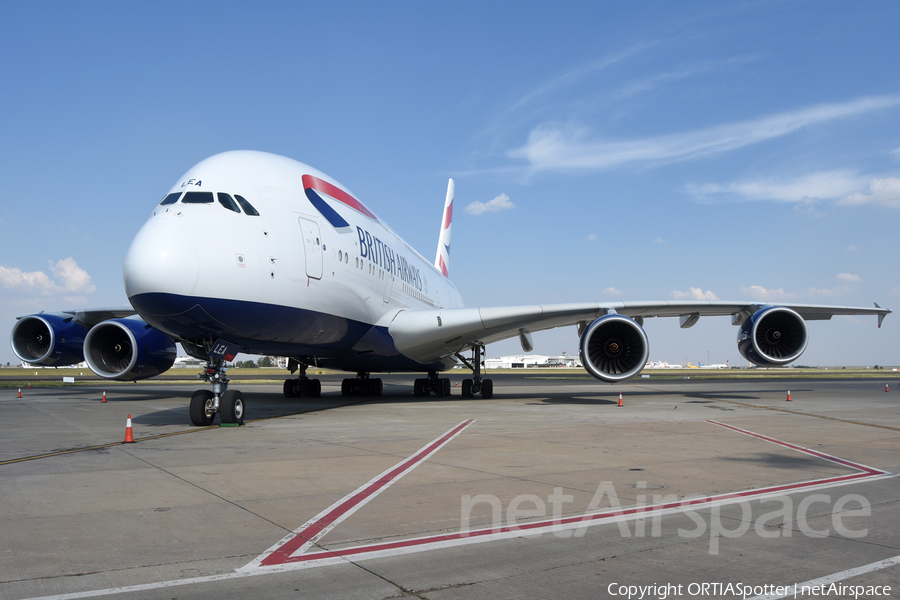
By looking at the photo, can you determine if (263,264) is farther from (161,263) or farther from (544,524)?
(544,524)

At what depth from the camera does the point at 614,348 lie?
1780 cm

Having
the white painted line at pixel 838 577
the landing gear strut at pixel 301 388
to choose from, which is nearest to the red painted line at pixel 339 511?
the white painted line at pixel 838 577

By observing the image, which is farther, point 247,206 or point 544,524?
point 247,206

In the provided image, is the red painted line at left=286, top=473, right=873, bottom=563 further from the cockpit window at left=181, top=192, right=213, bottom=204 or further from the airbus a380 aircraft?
the cockpit window at left=181, top=192, right=213, bottom=204

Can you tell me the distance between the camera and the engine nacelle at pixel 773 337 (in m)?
19.6

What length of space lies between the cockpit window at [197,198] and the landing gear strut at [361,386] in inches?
451

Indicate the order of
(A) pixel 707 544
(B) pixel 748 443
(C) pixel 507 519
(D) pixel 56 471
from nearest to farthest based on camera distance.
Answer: (A) pixel 707 544 → (C) pixel 507 519 → (D) pixel 56 471 → (B) pixel 748 443

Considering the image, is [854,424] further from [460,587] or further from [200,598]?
[200,598]

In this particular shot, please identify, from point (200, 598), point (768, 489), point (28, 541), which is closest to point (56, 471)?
point (28, 541)

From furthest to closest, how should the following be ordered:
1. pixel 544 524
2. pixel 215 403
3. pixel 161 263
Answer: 1. pixel 215 403
2. pixel 161 263
3. pixel 544 524

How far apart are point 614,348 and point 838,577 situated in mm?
14375

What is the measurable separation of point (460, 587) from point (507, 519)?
61.0 inches

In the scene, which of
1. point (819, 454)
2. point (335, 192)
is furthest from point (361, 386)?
point (819, 454)

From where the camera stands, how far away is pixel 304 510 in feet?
17.5
